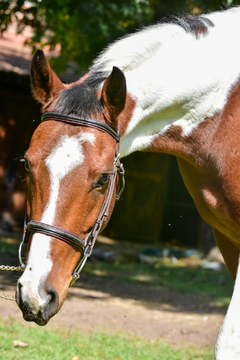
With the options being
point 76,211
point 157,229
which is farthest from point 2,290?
point 157,229

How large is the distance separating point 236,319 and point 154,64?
1523mm

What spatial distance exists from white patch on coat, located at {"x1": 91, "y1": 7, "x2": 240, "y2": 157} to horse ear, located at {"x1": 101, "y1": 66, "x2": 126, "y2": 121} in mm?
220

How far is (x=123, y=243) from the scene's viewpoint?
1092 centimetres

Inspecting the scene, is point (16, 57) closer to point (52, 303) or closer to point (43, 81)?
point (43, 81)

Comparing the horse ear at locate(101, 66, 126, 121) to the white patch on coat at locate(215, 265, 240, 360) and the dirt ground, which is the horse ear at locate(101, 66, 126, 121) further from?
the dirt ground

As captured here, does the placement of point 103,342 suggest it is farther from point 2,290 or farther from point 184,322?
point 2,290

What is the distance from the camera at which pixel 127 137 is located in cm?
251

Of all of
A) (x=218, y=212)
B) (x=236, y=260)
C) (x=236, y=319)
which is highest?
(x=218, y=212)

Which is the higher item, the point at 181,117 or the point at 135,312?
the point at 181,117

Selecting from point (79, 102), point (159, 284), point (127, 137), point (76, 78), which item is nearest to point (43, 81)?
point (79, 102)

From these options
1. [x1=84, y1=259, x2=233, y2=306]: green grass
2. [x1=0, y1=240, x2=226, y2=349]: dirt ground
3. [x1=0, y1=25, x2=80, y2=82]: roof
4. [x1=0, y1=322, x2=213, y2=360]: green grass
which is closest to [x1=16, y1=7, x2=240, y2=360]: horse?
[x1=0, y1=322, x2=213, y2=360]: green grass

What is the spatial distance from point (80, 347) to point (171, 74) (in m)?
2.64

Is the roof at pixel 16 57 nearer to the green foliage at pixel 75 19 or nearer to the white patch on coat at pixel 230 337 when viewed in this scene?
the green foliage at pixel 75 19

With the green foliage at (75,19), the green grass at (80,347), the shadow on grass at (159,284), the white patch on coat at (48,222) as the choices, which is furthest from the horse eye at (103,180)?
the green foliage at (75,19)
